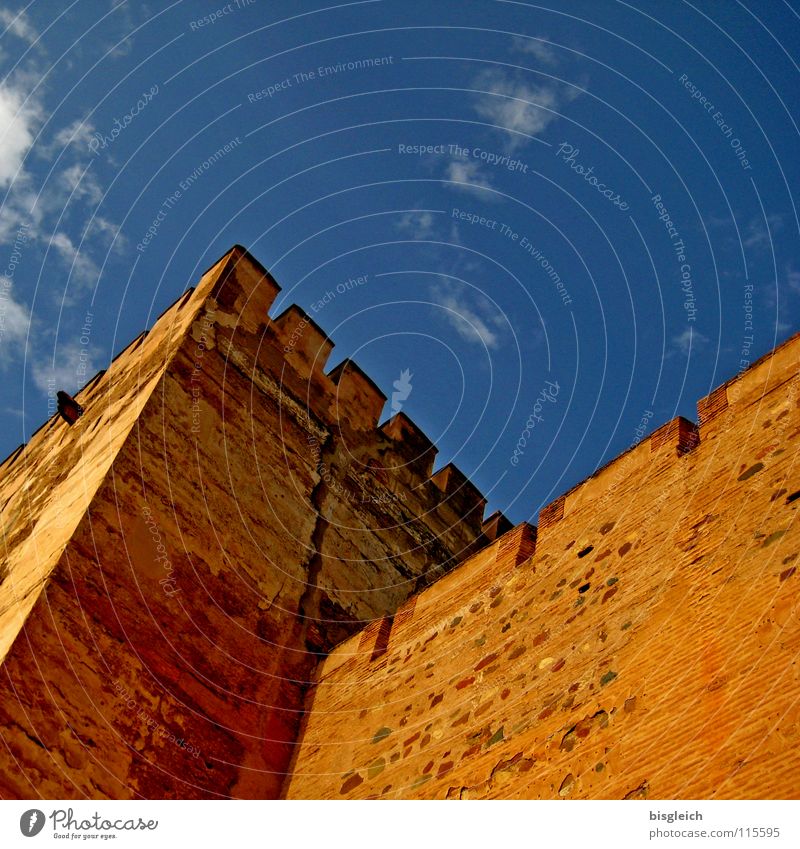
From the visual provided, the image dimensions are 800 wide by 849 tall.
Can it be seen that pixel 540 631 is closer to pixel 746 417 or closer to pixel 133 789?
pixel 746 417

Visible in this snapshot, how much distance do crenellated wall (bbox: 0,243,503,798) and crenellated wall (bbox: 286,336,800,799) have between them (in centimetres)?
71

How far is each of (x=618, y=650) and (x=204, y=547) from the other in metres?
3.34

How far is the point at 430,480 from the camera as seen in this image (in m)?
10.5

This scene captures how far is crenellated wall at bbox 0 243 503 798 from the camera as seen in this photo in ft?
19.3

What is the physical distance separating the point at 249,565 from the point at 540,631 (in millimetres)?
2622

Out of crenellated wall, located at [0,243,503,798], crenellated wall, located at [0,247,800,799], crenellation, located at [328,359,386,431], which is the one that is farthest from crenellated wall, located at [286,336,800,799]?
crenellation, located at [328,359,386,431]

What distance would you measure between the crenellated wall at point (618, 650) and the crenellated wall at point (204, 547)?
2.31 feet

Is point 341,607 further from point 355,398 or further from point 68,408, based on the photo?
point 68,408

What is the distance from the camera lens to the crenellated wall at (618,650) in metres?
4.11

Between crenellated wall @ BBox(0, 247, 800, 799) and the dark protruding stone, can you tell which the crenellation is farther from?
the dark protruding stone

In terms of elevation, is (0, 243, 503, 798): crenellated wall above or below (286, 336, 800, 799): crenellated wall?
above

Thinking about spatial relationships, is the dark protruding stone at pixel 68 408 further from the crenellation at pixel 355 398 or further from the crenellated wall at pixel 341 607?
the crenellation at pixel 355 398

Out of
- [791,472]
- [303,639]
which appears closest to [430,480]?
[303,639]

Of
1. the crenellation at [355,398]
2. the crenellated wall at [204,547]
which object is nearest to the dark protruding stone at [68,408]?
the crenellated wall at [204,547]
